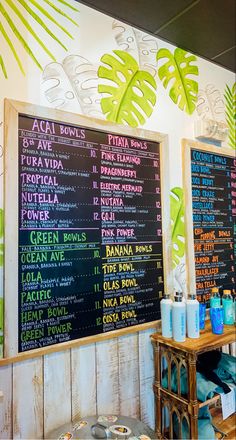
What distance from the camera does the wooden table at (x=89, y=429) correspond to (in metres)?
1.29

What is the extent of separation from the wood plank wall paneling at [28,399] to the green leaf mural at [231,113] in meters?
2.07

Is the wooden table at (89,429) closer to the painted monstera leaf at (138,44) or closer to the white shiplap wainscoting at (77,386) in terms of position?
the white shiplap wainscoting at (77,386)

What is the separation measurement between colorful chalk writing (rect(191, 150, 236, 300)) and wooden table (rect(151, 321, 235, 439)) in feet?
1.32

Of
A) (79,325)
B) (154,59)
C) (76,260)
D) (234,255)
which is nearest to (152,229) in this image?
(76,260)

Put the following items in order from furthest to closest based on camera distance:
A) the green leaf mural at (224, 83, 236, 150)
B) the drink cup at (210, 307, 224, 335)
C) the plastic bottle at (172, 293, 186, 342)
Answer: the green leaf mural at (224, 83, 236, 150), the drink cup at (210, 307, 224, 335), the plastic bottle at (172, 293, 186, 342)

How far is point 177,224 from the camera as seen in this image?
2.02m

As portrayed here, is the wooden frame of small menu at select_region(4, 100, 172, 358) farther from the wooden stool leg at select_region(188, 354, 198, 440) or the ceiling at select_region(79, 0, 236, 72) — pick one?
the ceiling at select_region(79, 0, 236, 72)

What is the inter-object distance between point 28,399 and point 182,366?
0.81m

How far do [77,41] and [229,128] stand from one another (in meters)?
1.36

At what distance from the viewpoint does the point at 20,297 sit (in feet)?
4.53

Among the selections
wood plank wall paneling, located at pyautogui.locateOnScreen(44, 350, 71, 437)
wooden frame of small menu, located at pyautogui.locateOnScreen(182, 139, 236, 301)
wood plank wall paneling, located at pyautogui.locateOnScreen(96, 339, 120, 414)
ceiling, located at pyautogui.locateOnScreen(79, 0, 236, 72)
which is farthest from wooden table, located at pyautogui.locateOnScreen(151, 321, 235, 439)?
ceiling, located at pyautogui.locateOnScreen(79, 0, 236, 72)

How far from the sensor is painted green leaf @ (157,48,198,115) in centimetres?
205

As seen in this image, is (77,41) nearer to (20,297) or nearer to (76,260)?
(76,260)

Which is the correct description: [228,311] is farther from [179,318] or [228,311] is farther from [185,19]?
[185,19]
